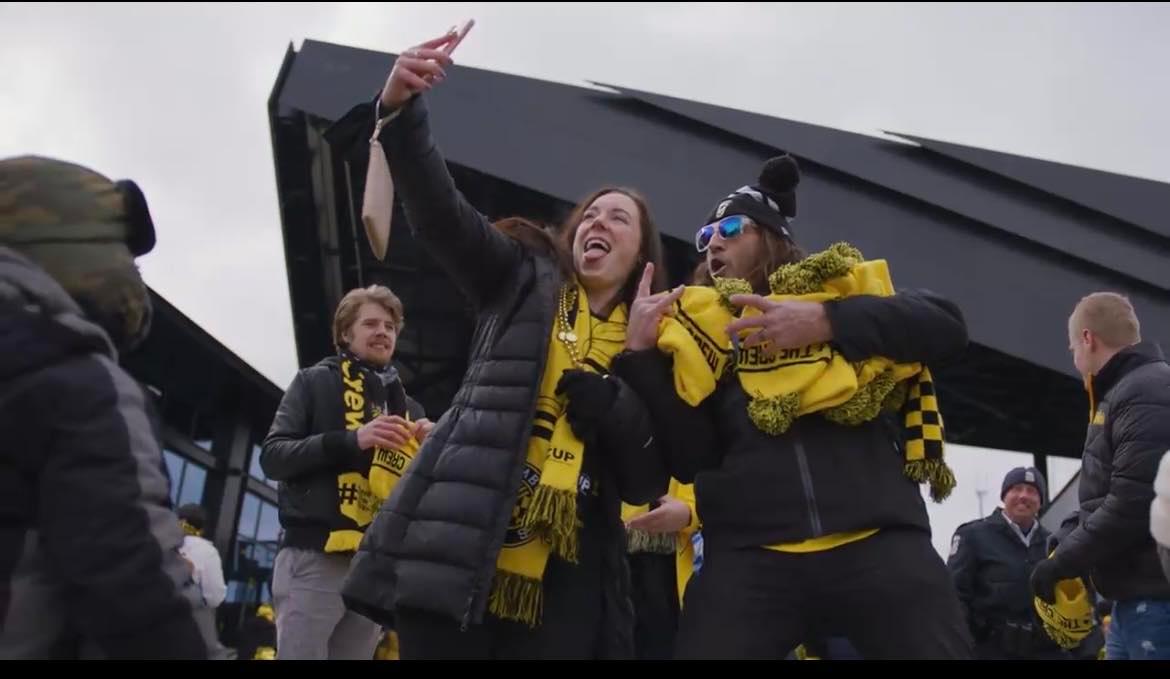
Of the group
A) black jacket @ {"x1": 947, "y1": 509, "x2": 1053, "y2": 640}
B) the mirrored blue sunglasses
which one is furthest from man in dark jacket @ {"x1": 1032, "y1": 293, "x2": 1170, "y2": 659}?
black jacket @ {"x1": 947, "y1": 509, "x2": 1053, "y2": 640}

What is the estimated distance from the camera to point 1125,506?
3.13 metres

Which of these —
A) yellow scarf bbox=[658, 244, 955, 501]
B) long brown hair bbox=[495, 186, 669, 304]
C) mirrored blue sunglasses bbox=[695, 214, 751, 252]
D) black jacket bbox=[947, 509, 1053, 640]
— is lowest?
black jacket bbox=[947, 509, 1053, 640]

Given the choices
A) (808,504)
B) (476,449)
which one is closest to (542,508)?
(476,449)

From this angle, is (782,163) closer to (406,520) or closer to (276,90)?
(406,520)

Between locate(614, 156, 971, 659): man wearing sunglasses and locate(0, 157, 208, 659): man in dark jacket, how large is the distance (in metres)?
1.11

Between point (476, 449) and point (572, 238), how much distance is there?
76 cm

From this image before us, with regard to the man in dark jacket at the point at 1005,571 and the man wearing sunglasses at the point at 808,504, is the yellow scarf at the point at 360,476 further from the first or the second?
the man in dark jacket at the point at 1005,571

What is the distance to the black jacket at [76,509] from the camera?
163 cm

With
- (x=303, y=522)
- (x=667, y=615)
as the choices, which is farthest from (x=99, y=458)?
(x=667, y=615)

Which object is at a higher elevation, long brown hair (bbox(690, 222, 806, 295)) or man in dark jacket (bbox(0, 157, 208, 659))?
long brown hair (bbox(690, 222, 806, 295))

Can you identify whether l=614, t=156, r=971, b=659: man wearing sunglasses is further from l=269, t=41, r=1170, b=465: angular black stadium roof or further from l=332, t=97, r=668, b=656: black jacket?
l=269, t=41, r=1170, b=465: angular black stadium roof

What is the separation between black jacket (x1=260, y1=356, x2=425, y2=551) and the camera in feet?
11.8

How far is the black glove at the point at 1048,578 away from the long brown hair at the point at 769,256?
4.48ft

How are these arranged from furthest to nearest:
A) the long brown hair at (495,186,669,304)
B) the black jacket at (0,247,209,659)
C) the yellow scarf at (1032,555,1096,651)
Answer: the yellow scarf at (1032,555,1096,651) → the long brown hair at (495,186,669,304) → the black jacket at (0,247,209,659)
